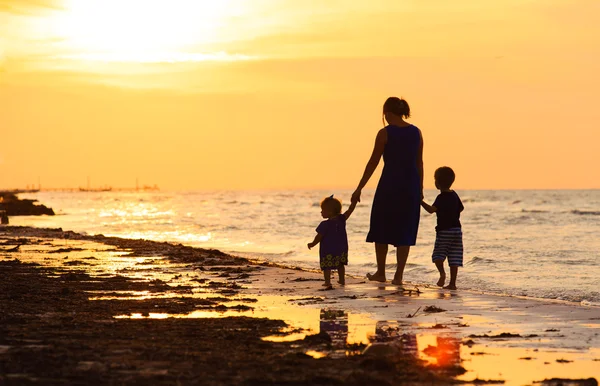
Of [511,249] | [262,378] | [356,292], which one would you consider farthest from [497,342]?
[511,249]

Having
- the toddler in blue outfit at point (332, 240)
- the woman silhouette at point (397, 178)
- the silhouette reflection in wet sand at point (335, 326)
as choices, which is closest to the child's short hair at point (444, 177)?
the woman silhouette at point (397, 178)

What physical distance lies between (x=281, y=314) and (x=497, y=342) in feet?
7.17

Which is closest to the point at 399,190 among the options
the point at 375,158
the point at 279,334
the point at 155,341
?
the point at 375,158

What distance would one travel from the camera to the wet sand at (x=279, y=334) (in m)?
4.93

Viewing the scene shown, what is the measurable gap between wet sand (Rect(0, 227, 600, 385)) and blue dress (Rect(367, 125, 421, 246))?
2.29 ft

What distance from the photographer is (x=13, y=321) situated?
22.5ft

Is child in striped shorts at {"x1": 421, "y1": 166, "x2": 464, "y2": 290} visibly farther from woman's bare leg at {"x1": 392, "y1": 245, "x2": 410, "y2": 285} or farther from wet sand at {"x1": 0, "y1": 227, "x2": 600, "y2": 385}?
wet sand at {"x1": 0, "y1": 227, "x2": 600, "y2": 385}

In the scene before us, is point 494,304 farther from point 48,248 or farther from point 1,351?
point 48,248

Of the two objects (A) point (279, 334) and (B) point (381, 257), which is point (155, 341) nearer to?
(A) point (279, 334)

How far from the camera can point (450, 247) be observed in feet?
34.2

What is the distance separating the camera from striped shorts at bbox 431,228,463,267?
10.4 m

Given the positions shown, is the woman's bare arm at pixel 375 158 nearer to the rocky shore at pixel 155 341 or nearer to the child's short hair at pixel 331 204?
the child's short hair at pixel 331 204

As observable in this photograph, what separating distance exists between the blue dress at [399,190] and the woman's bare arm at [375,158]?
6 centimetres

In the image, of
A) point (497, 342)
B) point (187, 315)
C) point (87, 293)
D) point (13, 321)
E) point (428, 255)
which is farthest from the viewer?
point (428, 255)
